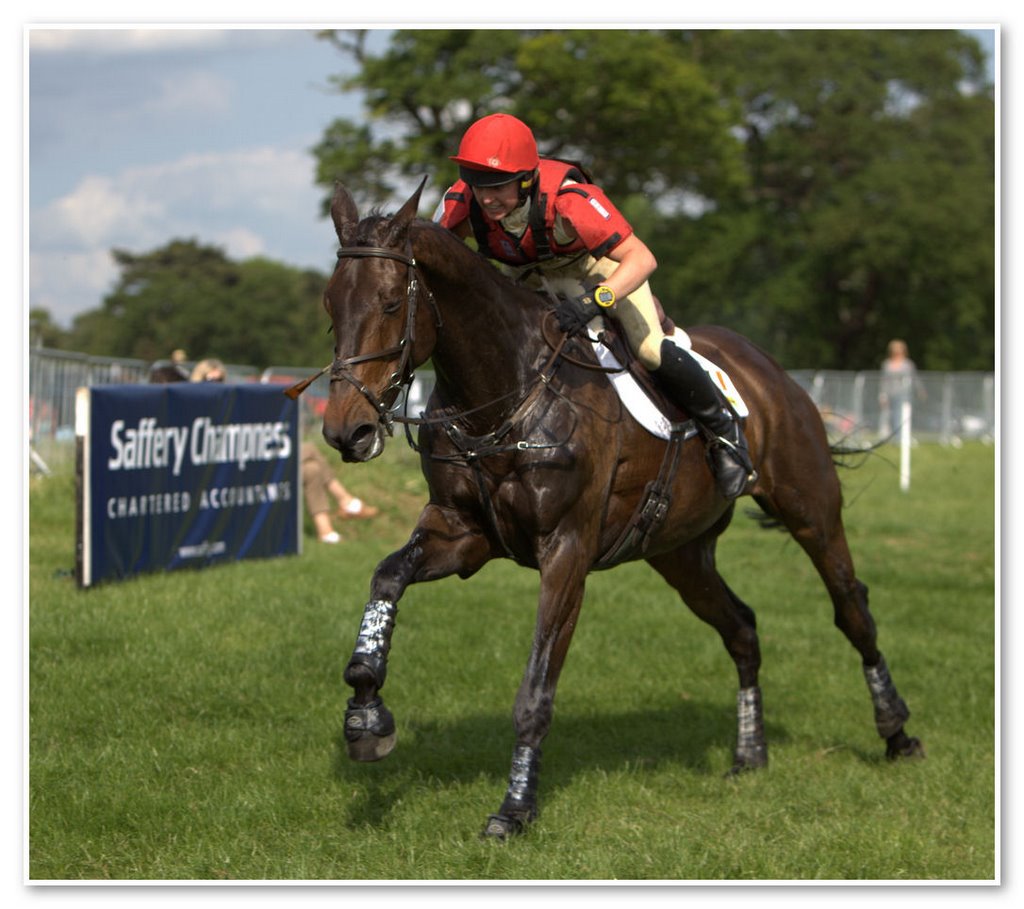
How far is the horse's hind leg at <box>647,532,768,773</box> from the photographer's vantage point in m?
7.88

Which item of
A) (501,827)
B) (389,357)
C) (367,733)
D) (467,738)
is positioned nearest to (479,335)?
(389,357)

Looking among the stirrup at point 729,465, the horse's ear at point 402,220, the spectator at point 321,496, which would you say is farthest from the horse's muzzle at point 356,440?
the spectator at point 321,496

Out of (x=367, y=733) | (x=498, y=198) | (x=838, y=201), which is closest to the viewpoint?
(x=367, y=733)

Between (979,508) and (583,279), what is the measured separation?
16708mm

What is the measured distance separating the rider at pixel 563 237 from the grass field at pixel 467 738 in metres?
2.17

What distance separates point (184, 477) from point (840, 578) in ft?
21.5

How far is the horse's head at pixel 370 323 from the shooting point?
516 cm

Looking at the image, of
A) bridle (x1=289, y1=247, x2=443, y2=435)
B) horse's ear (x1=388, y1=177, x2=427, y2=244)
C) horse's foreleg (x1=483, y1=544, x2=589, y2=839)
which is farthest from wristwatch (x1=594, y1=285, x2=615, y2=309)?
horse's foreleg (x1=483, y1=544, x2=589, y2=839)

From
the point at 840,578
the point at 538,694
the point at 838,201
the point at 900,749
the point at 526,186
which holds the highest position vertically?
the point at 838,201

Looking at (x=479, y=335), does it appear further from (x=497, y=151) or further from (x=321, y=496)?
(x=321, y=496)

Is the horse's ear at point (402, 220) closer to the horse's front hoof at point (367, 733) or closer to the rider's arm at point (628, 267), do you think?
the rider's arm at point (628, 267)

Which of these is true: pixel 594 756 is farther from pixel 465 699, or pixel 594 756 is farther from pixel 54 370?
pixel 54 370

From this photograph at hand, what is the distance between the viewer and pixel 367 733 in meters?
5.65

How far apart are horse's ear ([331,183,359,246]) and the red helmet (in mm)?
498
